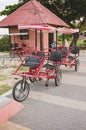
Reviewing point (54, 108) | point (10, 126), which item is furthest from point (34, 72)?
point (10, 126)

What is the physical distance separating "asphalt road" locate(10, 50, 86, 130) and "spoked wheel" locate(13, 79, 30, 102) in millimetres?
163

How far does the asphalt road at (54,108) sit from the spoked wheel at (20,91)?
163mm

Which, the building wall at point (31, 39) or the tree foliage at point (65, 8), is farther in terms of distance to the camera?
the tree foliage at point (65, 8)

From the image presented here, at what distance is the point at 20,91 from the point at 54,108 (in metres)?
1.21

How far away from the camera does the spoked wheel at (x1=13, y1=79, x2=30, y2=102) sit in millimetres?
7371

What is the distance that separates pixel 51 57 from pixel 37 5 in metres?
13.6

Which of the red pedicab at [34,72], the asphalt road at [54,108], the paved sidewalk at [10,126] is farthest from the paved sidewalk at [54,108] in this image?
the red pedicab at [34,72]

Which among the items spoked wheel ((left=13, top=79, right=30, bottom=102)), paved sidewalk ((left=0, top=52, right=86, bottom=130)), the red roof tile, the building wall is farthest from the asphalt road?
the building wall

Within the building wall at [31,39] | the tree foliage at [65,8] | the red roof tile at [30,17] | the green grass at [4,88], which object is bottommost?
the green grass at [4,88]

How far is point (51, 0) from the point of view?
1066 inches

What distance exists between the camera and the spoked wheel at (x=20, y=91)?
737 cm

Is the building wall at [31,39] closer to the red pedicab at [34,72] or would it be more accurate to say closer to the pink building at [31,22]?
the pink building at [31,22]

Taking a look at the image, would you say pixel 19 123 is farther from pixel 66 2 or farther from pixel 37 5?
pixel 66 2

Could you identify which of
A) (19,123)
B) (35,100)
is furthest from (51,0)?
(19,123)
